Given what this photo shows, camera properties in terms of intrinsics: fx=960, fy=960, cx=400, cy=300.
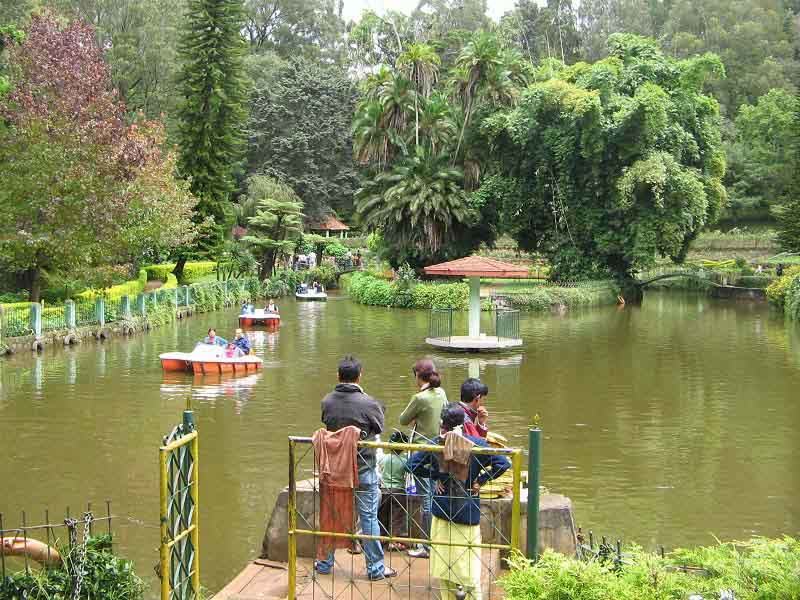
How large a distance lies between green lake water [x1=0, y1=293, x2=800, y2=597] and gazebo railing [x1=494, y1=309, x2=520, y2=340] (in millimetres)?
556

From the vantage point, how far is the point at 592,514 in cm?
1113

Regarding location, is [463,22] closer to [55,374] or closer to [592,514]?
[55,374]

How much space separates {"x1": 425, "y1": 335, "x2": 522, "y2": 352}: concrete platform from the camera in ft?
84.8

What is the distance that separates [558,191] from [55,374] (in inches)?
1169

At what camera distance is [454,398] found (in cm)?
1895

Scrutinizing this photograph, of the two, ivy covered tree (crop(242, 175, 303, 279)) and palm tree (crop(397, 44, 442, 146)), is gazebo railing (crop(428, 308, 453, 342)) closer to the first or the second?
palm tree (crop(397, 44, 442, 146))

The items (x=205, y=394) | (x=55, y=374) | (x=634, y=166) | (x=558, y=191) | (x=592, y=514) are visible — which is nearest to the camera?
(x=592, y=514)

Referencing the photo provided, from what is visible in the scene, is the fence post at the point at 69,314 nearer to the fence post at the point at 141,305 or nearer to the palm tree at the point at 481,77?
the fence post at the point at 141,305

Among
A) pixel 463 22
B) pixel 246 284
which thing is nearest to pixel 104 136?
pixel 246 284

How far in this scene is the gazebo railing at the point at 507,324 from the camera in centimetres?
2800

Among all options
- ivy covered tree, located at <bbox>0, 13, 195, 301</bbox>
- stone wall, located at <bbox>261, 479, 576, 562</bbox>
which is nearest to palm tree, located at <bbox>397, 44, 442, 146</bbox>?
ivy covered tree, located at <bbox>0, 13, 195, 301</bbox>

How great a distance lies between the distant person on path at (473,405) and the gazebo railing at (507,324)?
19.3m

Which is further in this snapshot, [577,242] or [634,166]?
[577,242]

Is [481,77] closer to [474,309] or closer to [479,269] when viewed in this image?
[474,309]
